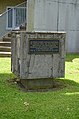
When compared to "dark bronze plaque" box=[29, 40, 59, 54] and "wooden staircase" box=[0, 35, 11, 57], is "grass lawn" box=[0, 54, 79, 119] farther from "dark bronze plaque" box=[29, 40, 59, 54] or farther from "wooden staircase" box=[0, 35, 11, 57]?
"wooden staircase" box=[0, 35, 11, 57]

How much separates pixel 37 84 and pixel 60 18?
30.9 feet

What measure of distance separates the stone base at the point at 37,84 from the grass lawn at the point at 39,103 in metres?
0.29

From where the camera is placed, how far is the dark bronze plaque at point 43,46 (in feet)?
27.6

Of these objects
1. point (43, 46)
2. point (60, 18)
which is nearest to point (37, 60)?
point (43, 46)

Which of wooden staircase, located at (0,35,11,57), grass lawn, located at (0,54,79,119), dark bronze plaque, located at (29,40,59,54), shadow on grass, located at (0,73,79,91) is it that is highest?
dark bronze plaque, located at (29,40,59,54)

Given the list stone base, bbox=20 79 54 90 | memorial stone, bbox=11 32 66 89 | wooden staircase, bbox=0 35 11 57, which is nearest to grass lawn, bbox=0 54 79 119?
stone base, bbox=20 79 54 90

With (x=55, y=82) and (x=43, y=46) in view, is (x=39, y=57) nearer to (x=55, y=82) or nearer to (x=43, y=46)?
(x=43, y=46)

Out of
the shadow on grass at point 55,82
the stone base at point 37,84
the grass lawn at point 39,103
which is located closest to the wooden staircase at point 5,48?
the shadow on grass at point 55,82

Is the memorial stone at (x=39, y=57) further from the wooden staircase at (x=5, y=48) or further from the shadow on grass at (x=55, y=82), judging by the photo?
the wooden staircase at (x=5, y=48)

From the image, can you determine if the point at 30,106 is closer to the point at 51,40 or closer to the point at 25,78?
the point at 25,78

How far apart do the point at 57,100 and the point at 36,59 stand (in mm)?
1533

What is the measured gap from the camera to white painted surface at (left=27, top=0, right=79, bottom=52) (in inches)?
681

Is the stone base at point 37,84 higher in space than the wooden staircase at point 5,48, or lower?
lower

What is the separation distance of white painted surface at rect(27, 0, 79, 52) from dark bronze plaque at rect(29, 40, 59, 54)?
347 inches
